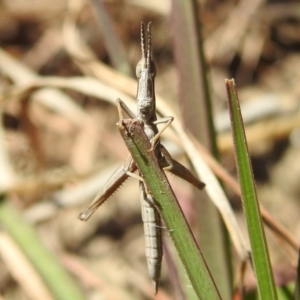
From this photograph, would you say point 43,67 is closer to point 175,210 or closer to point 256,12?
point 256,12

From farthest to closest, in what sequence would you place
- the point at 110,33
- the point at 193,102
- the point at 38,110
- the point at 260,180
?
the point at 38,110 → the point at 260,180 → the point at 110,33 → the point at 193,102

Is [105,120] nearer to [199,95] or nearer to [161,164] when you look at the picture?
[199,95]

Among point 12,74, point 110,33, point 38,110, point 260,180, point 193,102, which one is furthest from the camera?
point 38,110

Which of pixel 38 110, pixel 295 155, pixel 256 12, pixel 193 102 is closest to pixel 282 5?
pixel 256 12

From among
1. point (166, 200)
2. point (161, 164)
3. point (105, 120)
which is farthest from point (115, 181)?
point (105, 120)

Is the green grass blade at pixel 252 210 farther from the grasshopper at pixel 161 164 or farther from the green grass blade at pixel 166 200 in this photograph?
the grasshopper at pixel 161 164

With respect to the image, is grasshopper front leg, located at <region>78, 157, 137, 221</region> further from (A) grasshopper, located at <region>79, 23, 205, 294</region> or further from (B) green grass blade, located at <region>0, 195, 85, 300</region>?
(B) green grass blade, located at <region>0, 195, 85, 300</region>
